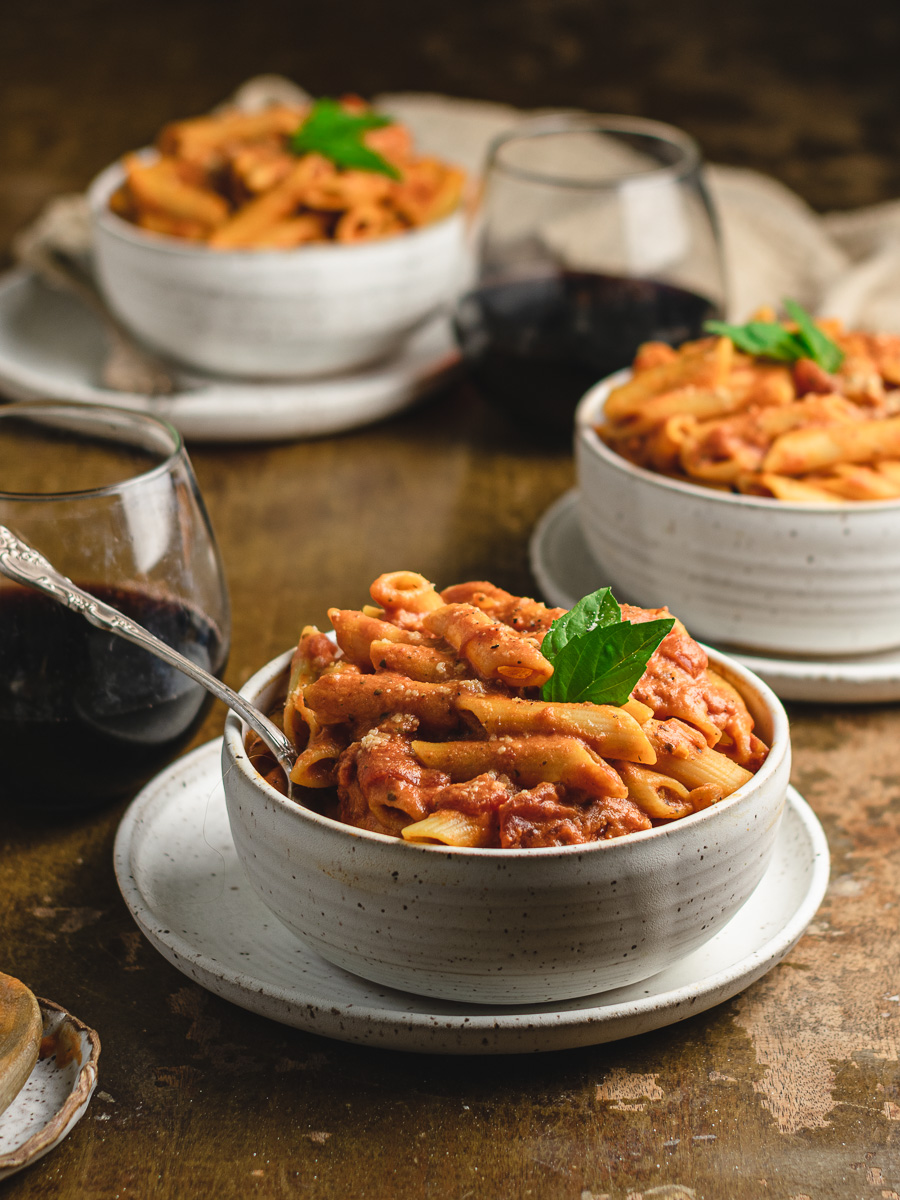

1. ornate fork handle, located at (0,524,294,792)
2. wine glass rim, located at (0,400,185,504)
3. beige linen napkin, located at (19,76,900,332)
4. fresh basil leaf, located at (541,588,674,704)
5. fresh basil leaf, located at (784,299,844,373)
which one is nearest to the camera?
fresh basil leaf, located at (541,588,674,704)

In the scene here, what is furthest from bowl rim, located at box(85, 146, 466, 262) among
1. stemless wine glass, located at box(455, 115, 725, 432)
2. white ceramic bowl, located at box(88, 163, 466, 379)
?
→ stemless wine glass, located at box(455, 115, 725, 432)

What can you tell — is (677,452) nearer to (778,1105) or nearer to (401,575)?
(401,575)

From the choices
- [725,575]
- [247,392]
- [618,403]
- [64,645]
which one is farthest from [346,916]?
[247,392]

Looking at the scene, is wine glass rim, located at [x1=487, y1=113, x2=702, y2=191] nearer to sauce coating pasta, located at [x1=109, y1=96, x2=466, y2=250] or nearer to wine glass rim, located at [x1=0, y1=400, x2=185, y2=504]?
sauce coating pasta, located at [x1=109, y1=96, x2=466, y2=250]

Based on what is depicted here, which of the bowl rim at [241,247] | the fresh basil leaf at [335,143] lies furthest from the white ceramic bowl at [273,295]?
the fresh basil leaf at [335,143]

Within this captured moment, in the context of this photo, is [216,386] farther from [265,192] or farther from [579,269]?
[579,269]

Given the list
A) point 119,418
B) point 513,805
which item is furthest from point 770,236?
point 513,805

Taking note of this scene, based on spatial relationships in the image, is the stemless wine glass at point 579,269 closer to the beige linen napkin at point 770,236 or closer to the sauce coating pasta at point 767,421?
the beige linen napkin at point 770,236
